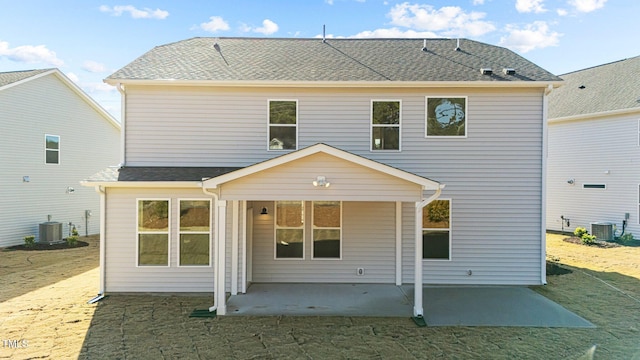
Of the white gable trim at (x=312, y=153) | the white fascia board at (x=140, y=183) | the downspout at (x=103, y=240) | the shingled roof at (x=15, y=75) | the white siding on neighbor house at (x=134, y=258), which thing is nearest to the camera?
the white gable trim at (x=312, y=153)

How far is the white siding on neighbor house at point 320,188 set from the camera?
7.56 m

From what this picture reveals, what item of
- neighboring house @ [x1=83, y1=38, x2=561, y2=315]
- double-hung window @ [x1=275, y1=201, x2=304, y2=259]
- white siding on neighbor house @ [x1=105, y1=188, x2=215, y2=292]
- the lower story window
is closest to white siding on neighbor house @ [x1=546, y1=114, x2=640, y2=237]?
neighboring house @ [x1=83, y1=38, x2=561, y2=315]

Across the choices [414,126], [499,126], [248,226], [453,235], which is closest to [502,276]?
[453,235]

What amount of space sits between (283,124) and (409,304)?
545 cm

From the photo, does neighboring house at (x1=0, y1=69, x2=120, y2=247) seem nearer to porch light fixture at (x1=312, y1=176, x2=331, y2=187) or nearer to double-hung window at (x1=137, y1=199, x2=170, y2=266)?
double-hung window at (x1=137, y1=199, x2=170, y2=266)

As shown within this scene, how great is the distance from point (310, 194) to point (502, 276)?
5998mm

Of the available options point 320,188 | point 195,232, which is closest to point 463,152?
point 320,188

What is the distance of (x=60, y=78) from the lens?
1725 centimetres

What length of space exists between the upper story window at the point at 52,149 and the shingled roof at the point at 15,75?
2.49 meters

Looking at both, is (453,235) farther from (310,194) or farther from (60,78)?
(60,78)

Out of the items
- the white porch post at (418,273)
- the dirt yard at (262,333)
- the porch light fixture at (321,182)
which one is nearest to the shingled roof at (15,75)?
the dirt yard at (262,333)

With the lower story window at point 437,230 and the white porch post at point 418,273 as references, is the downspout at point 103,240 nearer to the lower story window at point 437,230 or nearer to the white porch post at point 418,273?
the white porch post at point 418,273

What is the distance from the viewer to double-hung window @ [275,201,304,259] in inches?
395

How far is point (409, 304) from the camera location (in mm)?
8336
